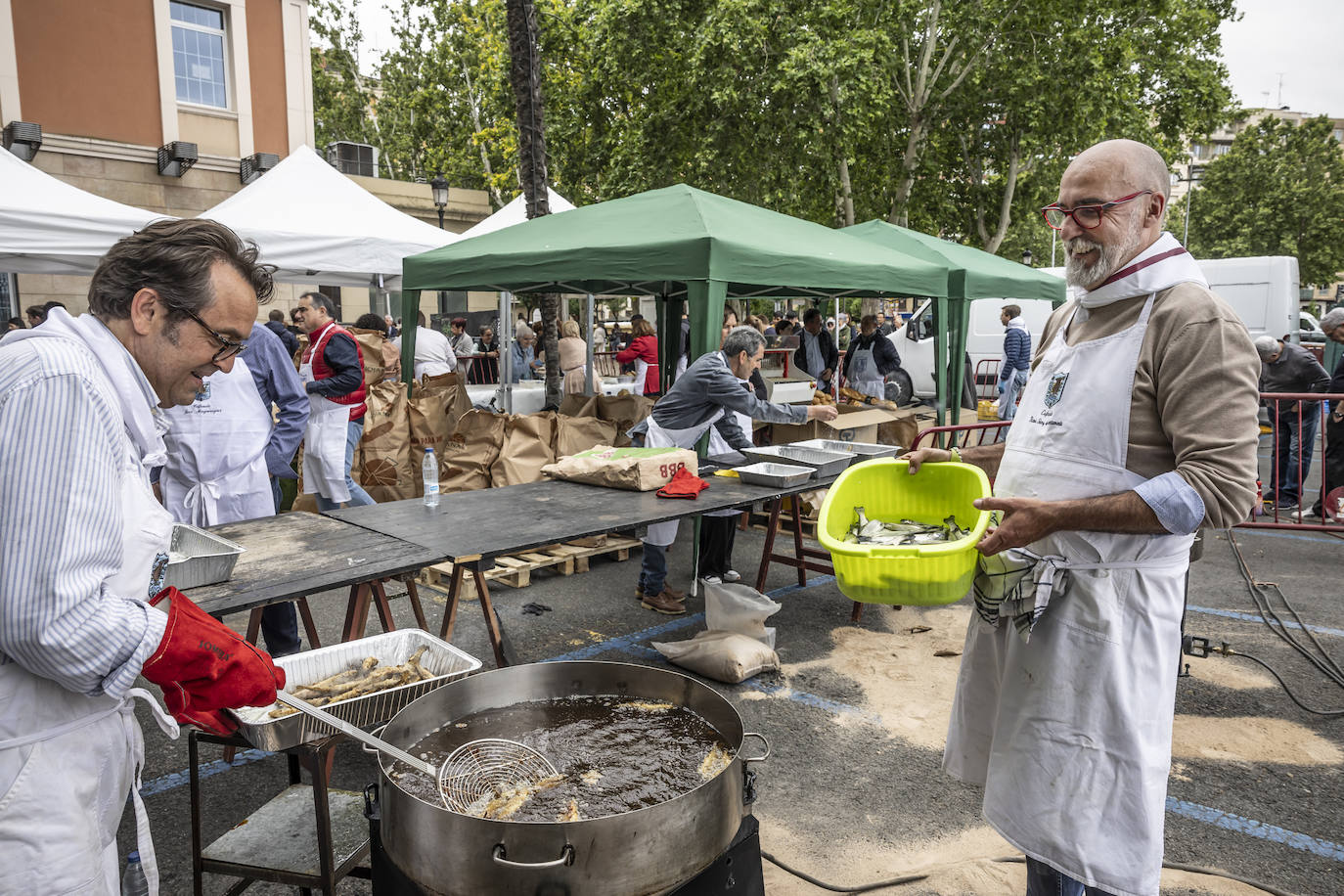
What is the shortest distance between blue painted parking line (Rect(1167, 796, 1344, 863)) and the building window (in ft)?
67.8

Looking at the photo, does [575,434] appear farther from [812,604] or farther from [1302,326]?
[1302,326]

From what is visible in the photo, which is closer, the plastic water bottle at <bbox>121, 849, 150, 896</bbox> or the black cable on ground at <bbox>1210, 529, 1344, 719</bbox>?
the plastic water bottle at <bbox>121, 849, 150, 896</bbox>

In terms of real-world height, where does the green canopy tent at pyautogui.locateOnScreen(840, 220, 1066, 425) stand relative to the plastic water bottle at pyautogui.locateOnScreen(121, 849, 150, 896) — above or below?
above

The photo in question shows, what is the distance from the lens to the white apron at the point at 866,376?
11.9 meters

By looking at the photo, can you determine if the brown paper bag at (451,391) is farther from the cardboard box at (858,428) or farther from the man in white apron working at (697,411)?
the cardboard box at (858,428)

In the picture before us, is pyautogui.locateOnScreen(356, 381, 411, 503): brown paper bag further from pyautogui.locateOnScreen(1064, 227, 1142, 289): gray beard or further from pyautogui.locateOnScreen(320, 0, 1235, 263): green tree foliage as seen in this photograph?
pyautogui.locateOnScreen(320, 0, 1235, 263): green tree foliage

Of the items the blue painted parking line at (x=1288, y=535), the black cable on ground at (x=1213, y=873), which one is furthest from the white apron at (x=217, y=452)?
the blue painted parking line at (x=1288, y=535)

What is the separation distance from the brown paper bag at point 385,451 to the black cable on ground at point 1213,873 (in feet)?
18.4

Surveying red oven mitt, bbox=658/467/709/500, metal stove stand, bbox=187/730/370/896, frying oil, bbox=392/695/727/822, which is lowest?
metal stove stand, bbox=187/730/370/896

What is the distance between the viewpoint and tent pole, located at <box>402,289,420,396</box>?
8.38 metres

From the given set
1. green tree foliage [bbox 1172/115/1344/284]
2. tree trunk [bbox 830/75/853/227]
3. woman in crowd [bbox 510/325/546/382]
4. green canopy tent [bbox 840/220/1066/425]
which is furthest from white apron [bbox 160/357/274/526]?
green tree foliage [bbox 1172/115/1344/284]

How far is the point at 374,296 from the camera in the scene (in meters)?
26.4

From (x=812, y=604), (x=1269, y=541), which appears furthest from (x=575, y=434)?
(x=1269, y=541)

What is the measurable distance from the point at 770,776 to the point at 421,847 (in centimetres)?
230
